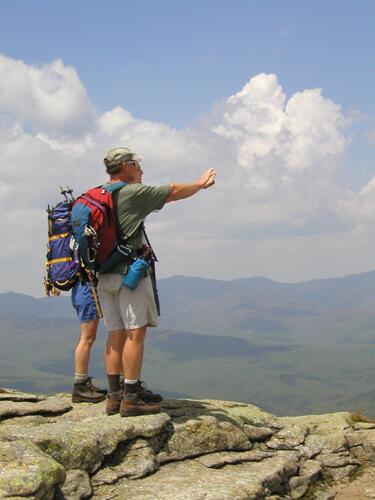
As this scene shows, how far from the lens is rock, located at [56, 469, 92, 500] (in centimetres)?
786

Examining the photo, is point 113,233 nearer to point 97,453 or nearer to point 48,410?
point 97,453

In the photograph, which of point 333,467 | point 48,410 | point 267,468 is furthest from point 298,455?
point 48,410

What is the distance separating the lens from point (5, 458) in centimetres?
751

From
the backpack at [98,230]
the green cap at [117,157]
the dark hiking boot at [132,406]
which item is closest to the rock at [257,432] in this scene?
the dark hiking boot at [132,406]

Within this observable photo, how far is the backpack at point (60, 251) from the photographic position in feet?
40.6

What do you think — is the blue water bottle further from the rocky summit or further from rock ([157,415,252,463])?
rock ([157,415,252,463])

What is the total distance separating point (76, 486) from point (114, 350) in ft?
10.6

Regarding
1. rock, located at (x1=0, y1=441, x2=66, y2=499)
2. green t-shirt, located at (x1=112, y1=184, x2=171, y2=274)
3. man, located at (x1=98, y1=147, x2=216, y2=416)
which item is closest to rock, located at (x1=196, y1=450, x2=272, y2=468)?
man, located at (x1=98, y1=147, x2=216, y2=416)

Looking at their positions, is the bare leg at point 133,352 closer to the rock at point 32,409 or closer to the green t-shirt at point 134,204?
the green t-shirt at point 134,204

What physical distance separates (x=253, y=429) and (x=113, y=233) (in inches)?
234

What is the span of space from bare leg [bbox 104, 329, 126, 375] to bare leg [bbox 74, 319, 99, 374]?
125 centimetres

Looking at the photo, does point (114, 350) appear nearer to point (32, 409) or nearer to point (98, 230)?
point (98, 230)

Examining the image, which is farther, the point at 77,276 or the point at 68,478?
the point at 77,276

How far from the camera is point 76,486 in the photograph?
8172mm
